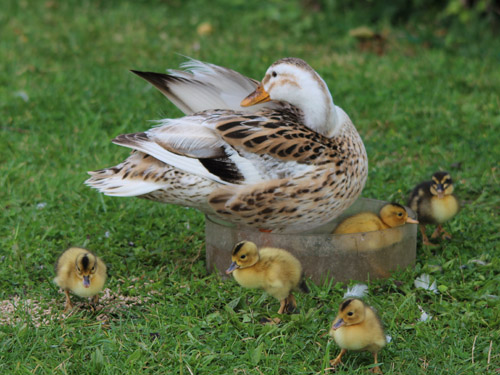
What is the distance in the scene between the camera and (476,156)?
6.45 meters

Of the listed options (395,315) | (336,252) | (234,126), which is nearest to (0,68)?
(234,126)

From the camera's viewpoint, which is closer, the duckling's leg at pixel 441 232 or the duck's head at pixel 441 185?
the duck's head at pixel 441 185

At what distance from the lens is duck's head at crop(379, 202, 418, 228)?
191 inches

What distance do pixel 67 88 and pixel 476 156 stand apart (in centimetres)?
396

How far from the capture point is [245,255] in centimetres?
417

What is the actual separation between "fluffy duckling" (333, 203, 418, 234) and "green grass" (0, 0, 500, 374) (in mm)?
335

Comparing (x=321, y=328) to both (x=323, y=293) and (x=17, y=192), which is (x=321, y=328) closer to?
(x=323, y=293)

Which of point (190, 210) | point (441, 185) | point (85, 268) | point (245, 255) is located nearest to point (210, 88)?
point (190, 210)

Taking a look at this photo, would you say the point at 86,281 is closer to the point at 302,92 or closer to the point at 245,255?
the point at 245,255

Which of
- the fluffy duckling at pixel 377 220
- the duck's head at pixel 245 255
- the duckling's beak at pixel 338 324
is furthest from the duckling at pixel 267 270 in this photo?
the fluffy duckling at pixel 377 220

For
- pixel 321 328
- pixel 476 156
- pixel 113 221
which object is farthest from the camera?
pixel 476 156

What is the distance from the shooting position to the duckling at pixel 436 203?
515 centimetres

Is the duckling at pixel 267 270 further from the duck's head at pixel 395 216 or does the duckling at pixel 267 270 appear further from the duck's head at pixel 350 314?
the duck's head at pixel 395 216

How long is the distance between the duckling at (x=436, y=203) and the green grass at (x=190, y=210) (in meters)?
0.22
